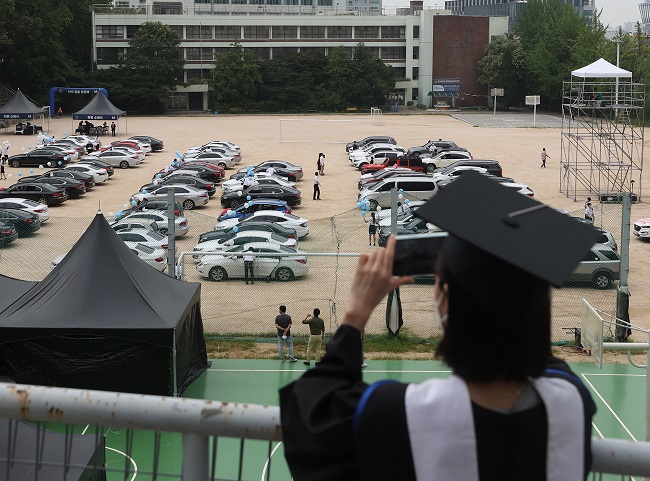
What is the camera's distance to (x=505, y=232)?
2.54 meters

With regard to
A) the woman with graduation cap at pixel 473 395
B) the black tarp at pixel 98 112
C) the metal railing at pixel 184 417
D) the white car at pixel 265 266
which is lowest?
the white car at pixel 265 266

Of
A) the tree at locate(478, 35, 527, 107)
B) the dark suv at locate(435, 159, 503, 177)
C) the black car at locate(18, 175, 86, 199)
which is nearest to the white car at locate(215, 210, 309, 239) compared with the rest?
the black car at locate(18, 175, 86, 199)

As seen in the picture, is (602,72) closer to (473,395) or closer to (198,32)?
(473,395)

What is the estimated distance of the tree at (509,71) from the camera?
100875 millimetres

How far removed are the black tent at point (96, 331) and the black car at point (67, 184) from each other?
25945 mm

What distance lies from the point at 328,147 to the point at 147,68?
36.3 m

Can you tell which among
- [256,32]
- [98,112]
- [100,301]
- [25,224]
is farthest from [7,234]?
[256,32]

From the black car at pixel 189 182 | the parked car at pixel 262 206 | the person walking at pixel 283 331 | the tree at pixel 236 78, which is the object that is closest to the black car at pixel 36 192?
the black car at pixel 189 182

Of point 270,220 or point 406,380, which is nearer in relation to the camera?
point 406,380

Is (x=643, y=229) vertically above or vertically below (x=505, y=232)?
below

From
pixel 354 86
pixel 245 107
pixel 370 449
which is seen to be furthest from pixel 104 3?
pixel 370 449

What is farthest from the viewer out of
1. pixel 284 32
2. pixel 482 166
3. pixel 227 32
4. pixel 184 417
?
pixel 284 32

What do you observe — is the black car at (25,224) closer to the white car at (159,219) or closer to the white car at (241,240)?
the white car at (241,240)

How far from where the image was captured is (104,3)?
114562 mm
